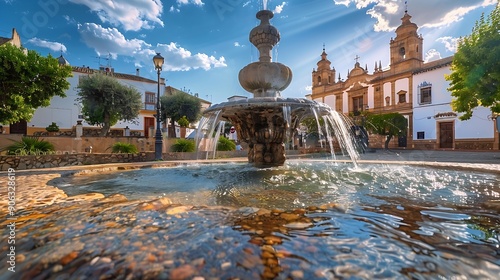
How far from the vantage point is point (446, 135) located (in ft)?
81.9

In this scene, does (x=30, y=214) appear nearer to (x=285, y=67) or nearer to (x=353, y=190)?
(x=353, y=190)

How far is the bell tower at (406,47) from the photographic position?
92.0 ft

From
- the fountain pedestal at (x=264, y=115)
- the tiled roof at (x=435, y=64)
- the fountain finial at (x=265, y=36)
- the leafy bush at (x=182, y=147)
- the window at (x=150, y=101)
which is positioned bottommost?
the leafy bush at (x=182, y=147)

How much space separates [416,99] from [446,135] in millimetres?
4948

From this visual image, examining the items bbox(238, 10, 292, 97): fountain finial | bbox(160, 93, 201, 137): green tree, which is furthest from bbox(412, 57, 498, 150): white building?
bbox(238, 10, 292, 97): fountain finial

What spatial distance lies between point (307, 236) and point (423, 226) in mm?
946

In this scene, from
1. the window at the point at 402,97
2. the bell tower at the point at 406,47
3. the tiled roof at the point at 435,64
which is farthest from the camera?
the window at the point at 402,97

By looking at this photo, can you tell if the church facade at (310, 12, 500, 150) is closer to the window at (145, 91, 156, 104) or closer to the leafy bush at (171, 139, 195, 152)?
the leafy bush at (171, 139, 195, 152)

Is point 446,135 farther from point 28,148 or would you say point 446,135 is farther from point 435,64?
point 28,148

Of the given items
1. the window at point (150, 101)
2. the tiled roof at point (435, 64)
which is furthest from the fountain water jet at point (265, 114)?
the tiled roof at point (435, 64)

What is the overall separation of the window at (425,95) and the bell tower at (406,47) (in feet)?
10.6

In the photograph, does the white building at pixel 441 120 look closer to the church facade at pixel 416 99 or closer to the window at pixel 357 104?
the church facade at pixel 416 99

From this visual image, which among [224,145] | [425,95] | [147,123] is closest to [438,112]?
[425,95]

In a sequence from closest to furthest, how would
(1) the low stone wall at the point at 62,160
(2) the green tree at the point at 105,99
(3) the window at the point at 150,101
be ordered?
(1) the low stone wall at the point at 62,160 < (2) the green tree at the point at 105,99 < (3) the window at the point at 150,101
